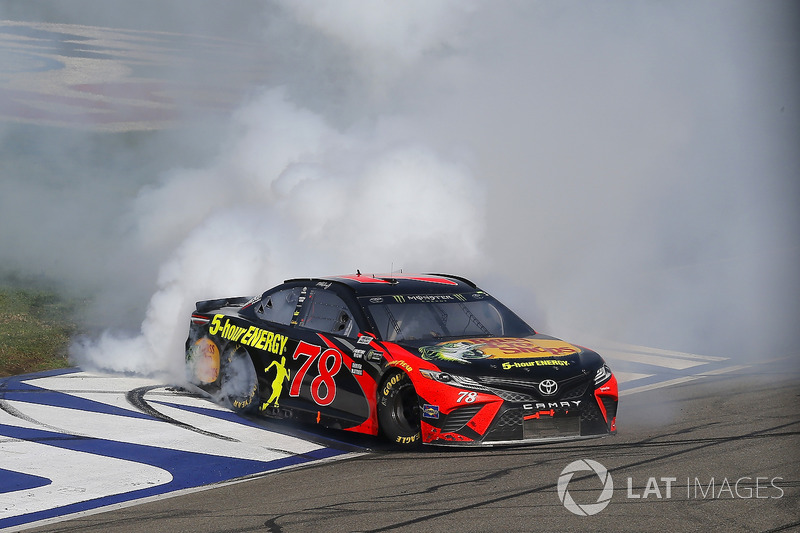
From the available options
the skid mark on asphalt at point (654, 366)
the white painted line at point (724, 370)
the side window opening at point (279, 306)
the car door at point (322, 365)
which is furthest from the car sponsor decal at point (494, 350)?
the white painted line at point (724, 370)

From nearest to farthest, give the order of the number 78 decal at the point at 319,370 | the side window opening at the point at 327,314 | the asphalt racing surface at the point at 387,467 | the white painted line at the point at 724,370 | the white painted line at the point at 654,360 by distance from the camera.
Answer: the asphalt racing surface at the point at 387,467
the number 78 decal at the point at 319,370
the side window opening at the point at 327,314
the white painted line at the point at 724,370
the white painted line at the point at 654,360

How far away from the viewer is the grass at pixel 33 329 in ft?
36.6

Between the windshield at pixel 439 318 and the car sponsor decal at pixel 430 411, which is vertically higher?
the windshield at pixel 439 318

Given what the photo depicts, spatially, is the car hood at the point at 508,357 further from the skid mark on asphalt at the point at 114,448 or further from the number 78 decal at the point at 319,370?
the skid mark on asphalt at the point at 114,448

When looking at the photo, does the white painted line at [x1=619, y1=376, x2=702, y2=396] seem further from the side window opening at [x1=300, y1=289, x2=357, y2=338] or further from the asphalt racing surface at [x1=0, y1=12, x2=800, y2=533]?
the side window opening at [x1=300, y1=289, x2=357, y2=338]

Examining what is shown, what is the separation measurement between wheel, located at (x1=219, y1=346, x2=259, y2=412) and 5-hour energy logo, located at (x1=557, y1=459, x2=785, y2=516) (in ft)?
10.7

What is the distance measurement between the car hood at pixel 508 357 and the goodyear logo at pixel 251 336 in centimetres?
139

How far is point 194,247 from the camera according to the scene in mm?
11250

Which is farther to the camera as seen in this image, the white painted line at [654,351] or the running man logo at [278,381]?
the white painted line at [654,351]

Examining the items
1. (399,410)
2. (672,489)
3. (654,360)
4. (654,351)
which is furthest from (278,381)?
(654,351)

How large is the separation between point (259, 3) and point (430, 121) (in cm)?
1627

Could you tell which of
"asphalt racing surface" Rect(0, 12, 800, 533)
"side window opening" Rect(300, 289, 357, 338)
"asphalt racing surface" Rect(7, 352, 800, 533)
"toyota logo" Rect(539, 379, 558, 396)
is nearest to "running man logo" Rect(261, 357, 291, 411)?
"asphalt racing surface" Rect(0, 12, 800, 533)

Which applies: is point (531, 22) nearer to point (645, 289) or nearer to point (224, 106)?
point (645, 289)

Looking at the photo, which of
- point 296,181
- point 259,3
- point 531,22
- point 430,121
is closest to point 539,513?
point 296,181
